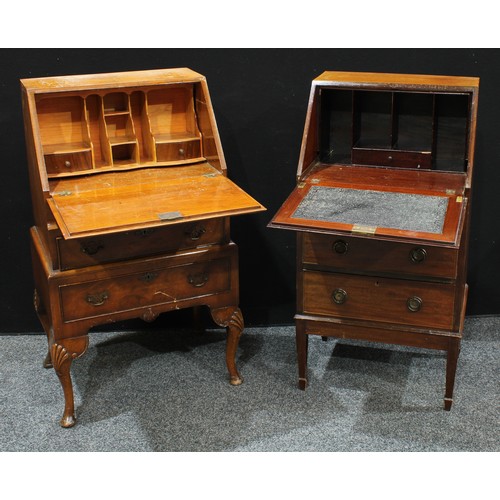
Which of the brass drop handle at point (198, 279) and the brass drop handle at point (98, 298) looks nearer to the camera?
the brass drop handle at point (98, 298)

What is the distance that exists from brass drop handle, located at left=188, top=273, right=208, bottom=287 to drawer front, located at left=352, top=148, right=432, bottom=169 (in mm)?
800

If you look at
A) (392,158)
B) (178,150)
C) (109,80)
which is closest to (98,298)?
(178,150)

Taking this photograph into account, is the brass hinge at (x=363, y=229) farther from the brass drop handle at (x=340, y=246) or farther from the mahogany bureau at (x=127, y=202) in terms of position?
the mahogany bureau at (x=127, y=202)

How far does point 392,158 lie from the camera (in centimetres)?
363

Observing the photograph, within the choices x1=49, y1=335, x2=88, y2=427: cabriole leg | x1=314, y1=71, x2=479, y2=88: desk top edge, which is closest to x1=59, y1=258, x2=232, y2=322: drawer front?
x1=49, y1=335, x2=88, y2=427: cabriole leg

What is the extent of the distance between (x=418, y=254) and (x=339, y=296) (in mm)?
370

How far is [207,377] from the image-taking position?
12.5ft

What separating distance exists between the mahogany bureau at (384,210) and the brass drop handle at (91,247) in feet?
A: 2.17

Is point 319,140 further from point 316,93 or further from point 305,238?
point 305,238

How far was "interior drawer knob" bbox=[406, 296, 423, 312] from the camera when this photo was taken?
3348mm

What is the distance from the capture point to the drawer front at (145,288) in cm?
331

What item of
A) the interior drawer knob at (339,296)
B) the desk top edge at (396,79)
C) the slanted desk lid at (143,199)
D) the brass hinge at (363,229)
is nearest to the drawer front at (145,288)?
the slanted desk lid at (143,199)

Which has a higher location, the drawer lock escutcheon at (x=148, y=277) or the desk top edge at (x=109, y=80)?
the desk top edge at (x=109, y=80)

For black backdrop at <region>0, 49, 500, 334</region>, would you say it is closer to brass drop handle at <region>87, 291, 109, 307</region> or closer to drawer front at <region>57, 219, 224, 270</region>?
drawer front at <region>57, 219, 224, 270</region>
